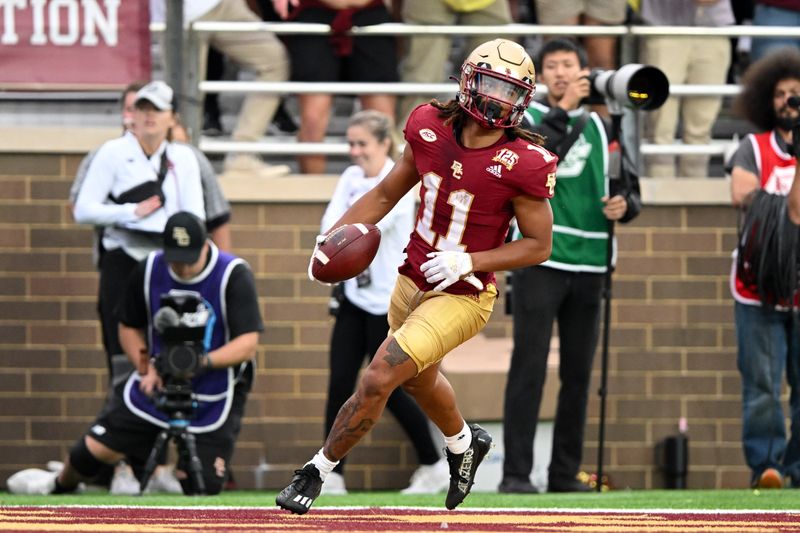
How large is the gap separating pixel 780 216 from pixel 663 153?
6.25ft

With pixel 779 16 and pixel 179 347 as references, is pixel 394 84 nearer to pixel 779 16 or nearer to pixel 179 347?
pixel 779 16

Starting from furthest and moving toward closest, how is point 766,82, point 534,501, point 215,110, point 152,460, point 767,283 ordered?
point 215,110, point 766,82, point 767,283, point 152,460, point 534,501

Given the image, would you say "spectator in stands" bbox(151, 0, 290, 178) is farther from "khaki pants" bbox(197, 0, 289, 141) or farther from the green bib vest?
the green bib vest

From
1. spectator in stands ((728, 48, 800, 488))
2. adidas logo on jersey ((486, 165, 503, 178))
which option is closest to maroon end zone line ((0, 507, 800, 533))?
adidas logo on jersey ((486, 165, 503, 178))

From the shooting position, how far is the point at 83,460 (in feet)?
27.8

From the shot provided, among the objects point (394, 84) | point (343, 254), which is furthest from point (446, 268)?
point (394, 84)

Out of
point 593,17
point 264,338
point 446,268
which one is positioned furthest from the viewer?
point 593,17

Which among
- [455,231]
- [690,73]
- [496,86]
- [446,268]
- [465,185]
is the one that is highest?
[690,73]

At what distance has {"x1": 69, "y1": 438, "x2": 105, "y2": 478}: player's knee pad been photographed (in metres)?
8.45

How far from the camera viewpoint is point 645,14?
1052cm

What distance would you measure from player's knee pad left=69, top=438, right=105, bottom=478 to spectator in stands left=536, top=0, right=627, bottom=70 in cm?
409

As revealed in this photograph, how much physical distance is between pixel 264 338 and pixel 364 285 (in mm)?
1605

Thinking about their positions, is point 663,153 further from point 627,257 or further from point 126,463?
point 126,463

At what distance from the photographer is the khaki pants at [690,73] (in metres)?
10.5
